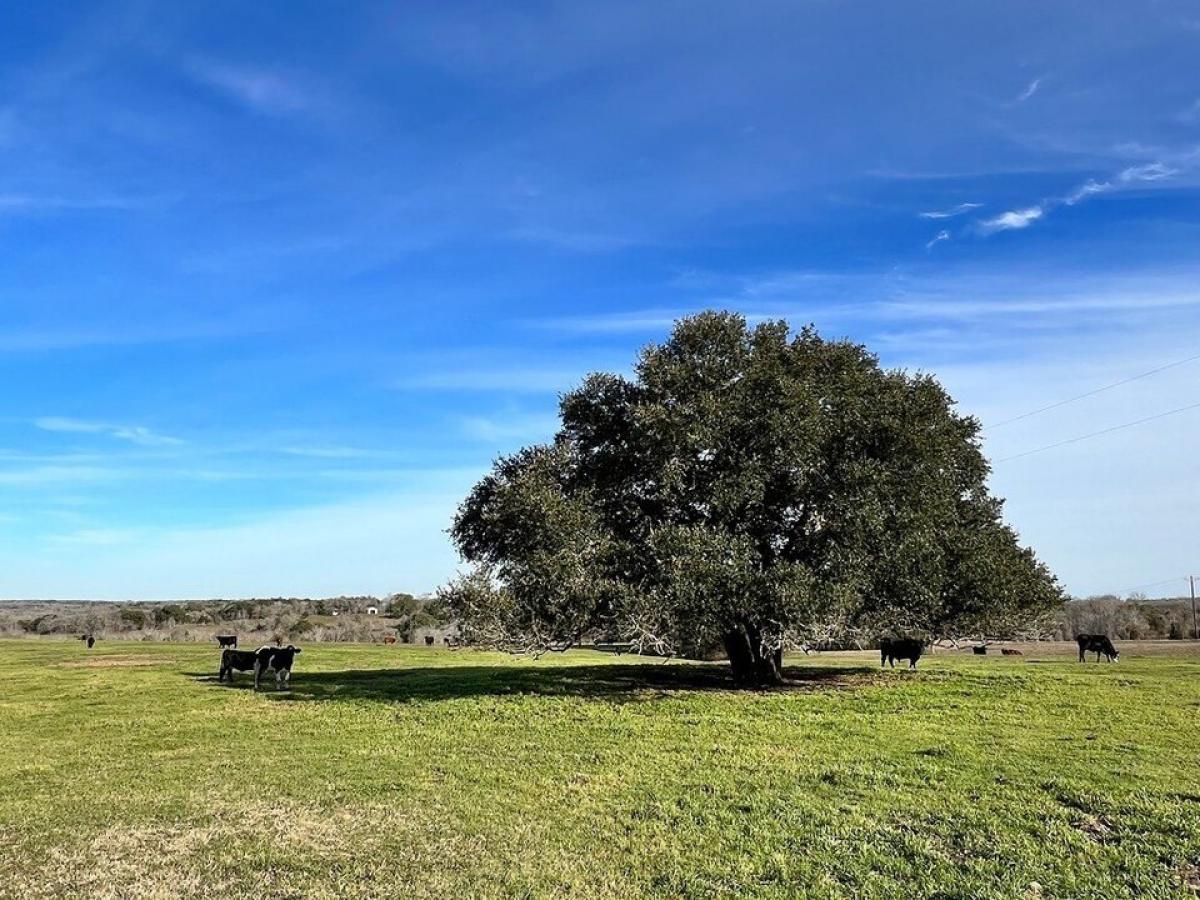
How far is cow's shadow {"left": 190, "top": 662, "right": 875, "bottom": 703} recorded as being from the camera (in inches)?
977

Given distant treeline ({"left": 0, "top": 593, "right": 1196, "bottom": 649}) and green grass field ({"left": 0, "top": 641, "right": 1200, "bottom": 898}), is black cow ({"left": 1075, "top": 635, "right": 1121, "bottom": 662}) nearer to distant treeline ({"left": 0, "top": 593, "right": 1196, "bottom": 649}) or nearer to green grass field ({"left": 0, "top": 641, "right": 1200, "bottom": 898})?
green grass field ({"left": 0, "top": 641, "right": 1200, "bottom": 898})

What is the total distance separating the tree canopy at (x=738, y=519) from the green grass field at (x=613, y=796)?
8.04 ft

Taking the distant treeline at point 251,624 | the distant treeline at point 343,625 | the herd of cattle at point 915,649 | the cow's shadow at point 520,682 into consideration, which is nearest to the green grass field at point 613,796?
the cow's shadow at point 520,682

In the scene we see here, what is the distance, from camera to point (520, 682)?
92.8 feet

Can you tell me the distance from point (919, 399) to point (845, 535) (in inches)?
293

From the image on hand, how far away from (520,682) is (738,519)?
10403 mm

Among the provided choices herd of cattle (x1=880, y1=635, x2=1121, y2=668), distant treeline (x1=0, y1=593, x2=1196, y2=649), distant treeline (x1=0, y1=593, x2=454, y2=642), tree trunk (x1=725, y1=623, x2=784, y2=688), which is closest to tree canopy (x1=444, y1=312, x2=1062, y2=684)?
tree trunk (x1=725, y1=623, x2=784, y2=688)

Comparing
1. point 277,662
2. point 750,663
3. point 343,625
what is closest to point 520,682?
point 750,663

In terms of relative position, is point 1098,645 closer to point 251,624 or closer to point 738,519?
point 738,519

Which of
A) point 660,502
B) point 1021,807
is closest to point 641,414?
point 660,502

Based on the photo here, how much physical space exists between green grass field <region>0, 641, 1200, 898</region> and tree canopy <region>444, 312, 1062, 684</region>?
2.45m

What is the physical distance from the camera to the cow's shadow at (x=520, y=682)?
24.8 m

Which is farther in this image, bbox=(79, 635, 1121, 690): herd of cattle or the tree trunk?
bbox=(79, 635, 1121, 690): herd of cattle

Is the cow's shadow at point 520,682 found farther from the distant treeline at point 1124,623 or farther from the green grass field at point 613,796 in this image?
the distant treeline at point 1124,623
